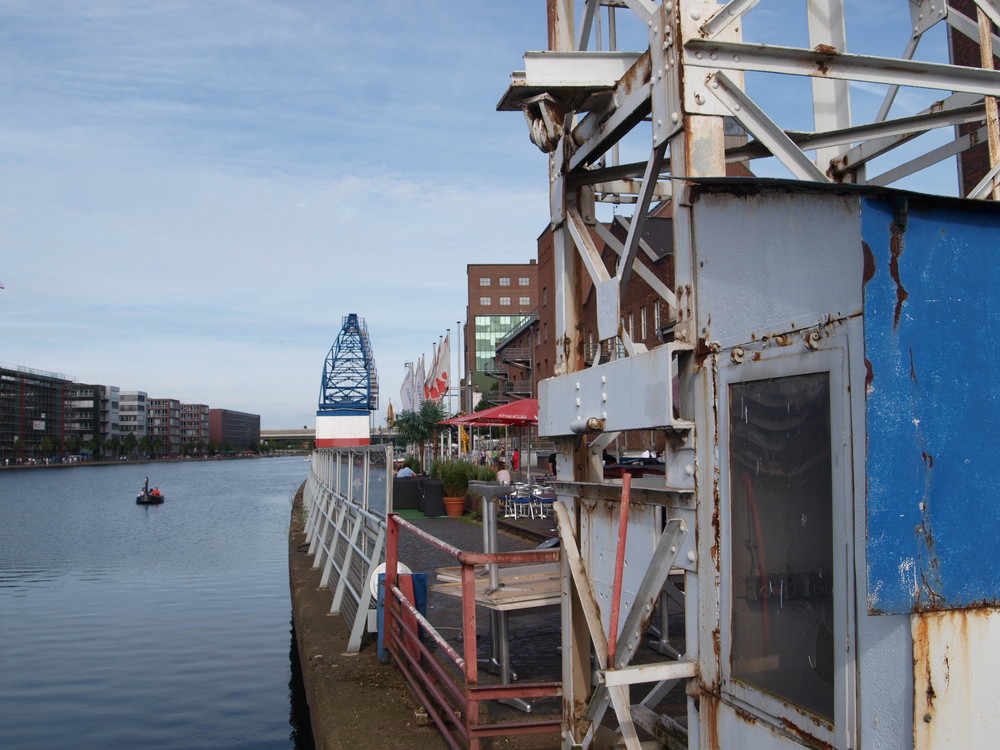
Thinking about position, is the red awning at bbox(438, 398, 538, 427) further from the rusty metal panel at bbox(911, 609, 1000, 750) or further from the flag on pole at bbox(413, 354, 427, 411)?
the flag on pole at bbox(413, 354, 427, 411)

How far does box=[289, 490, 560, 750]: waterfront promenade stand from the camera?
5191 millimetres

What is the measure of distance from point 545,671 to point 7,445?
168 meters

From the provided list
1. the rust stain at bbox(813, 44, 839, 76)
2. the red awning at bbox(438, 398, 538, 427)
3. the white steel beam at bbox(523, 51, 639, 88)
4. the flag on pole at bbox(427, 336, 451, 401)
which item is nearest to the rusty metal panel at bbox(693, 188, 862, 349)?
the rust stain at bbox(813, 44, 839, 76)

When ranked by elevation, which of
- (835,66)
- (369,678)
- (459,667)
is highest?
(835,66)

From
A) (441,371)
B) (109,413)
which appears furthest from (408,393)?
(109,413)

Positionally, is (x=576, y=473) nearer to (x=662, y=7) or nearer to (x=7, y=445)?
(x=662, y=7)

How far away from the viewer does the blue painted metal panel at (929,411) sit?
229cm

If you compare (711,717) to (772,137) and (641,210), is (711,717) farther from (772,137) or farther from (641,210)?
(772,137)

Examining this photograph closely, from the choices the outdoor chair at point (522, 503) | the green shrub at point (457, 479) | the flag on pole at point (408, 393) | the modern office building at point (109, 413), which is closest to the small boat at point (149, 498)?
the flag on pole at point (408, 393)

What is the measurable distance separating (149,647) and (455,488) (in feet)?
34.5

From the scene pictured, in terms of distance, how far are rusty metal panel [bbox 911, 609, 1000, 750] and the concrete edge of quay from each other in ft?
10.9

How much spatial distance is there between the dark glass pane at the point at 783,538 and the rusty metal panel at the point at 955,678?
0.97 ft

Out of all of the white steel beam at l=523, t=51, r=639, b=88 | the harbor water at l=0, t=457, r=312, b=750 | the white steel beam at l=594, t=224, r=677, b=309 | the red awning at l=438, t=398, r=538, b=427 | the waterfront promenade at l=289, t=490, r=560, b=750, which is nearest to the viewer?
the white steel beam at l=594, t=224, r=677, b=309

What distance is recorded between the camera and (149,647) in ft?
41.3
